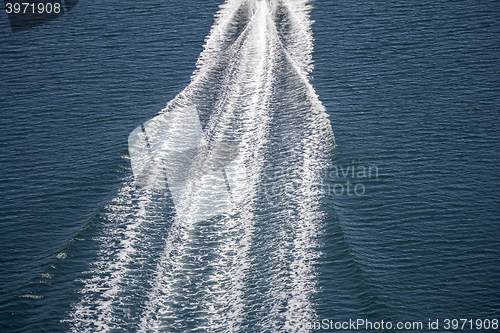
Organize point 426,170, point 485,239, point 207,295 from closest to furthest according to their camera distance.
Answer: point 207,295
point 485,239
point 426,170

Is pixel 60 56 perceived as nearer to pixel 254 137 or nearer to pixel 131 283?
pixel 254 137

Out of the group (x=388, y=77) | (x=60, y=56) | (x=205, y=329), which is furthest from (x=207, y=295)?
(x=60, y=56)

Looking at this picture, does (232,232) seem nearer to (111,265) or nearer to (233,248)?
(233,248)

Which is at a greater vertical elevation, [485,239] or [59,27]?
[59,27]

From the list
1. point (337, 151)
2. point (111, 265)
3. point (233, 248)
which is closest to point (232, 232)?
point (233, 248)

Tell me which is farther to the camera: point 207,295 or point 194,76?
point 194,76

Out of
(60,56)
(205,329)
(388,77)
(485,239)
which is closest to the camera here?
(205,329)

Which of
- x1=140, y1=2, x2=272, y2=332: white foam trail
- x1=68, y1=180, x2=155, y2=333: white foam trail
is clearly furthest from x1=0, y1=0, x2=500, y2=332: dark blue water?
x1=140, y1=2, x2=272, y2=332: white foam trail
